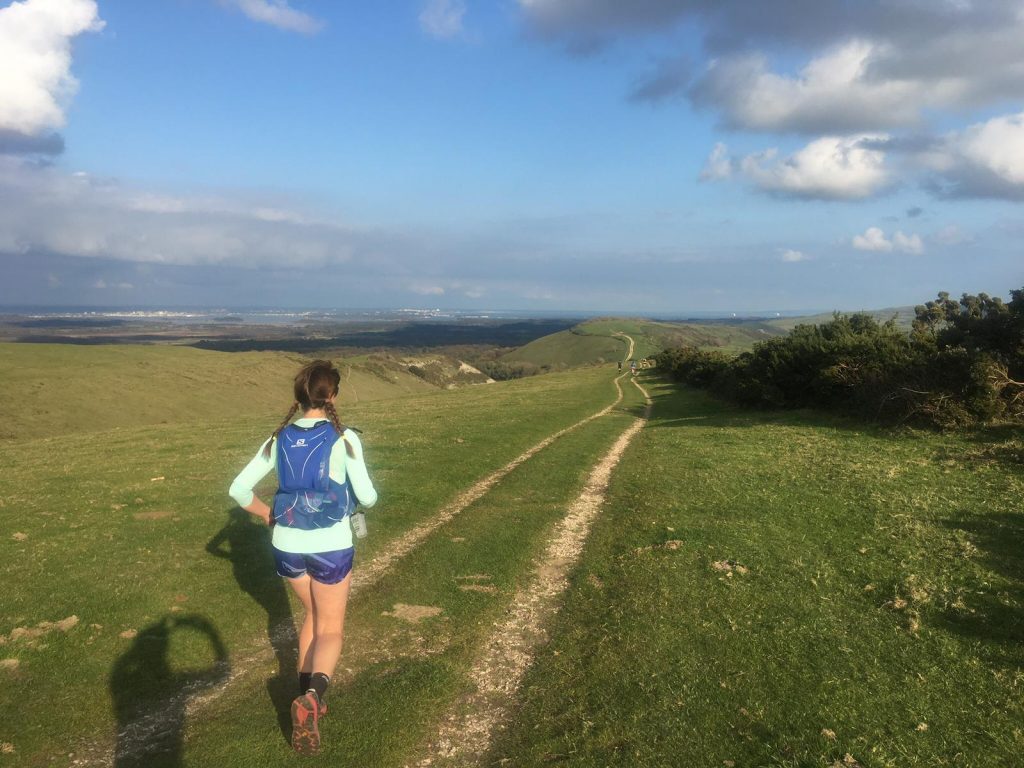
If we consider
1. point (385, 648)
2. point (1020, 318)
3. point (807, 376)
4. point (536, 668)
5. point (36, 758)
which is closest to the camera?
point (36, 758)

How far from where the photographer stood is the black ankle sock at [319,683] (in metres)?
5.32

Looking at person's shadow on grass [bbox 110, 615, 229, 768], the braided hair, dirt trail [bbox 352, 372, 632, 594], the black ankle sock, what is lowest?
dirt trail [bbox 352, 372, 632, 594]

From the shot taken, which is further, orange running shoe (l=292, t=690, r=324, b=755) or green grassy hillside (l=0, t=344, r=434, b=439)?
green grassy hillside (l=0, t=344, r=434, b=439)

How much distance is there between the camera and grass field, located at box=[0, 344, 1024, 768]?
5426 millimetres

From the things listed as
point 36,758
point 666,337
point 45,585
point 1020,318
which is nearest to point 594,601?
point 36,758

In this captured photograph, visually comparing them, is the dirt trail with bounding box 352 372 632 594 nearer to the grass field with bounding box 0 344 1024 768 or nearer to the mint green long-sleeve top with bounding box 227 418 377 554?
the grass field with bounding box 0 344 1024 768

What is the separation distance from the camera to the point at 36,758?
5230 millimetres

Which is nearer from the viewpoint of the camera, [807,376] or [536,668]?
[536,668]

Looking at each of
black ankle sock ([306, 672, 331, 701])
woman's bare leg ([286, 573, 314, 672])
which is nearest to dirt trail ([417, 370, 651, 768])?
black ankle sock ([306, 672, 331, 701])

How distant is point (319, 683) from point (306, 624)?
62cm

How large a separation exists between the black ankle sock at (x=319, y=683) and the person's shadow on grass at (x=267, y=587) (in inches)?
22.3

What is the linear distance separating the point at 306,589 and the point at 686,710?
3805 millimetres

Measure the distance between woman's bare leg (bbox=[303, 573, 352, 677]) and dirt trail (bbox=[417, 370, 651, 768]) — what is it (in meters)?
1.23

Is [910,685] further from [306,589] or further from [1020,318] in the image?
[1020,318]
